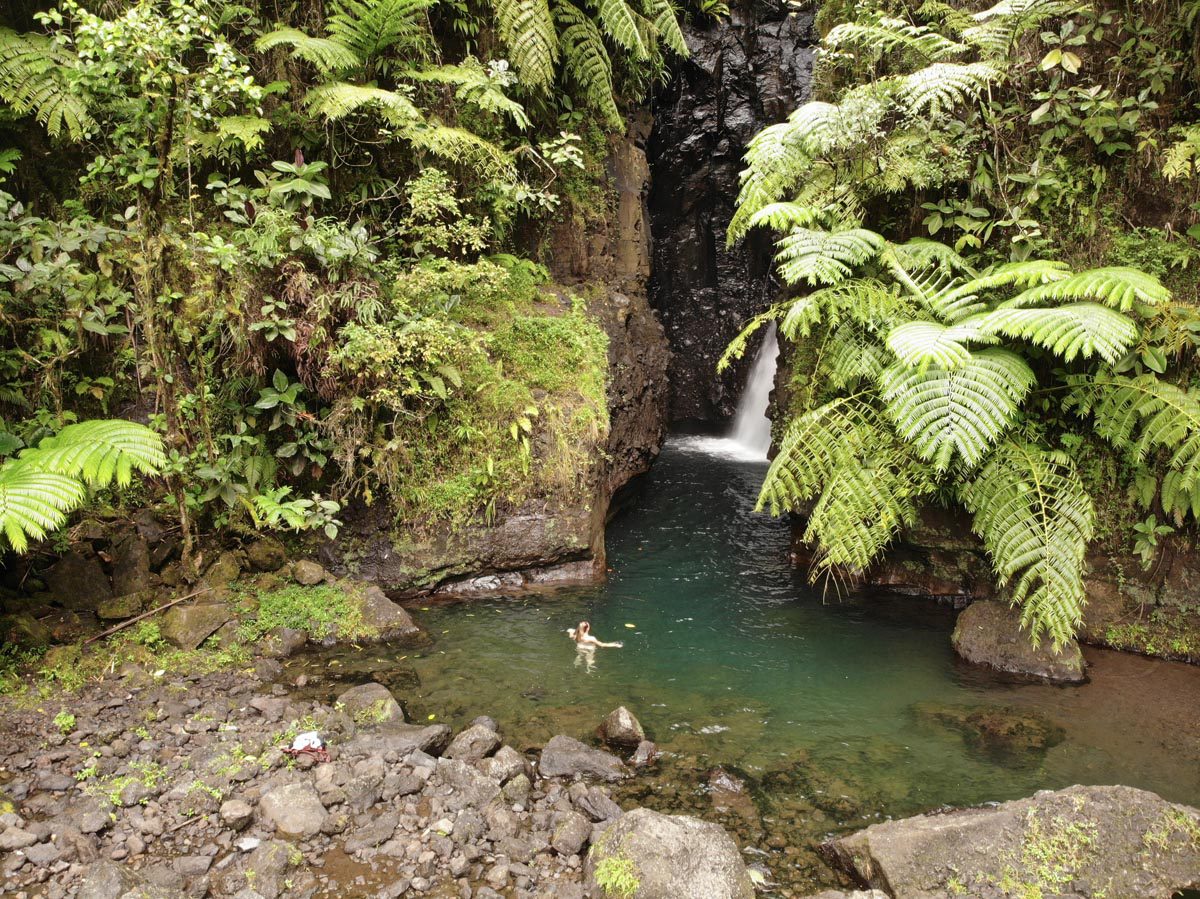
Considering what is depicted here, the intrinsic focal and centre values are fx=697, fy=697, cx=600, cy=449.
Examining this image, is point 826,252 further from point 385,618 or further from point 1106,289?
point 385,618

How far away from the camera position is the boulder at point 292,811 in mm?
3436

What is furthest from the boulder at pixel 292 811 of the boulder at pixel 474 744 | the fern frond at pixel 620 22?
the fern frond at pixel 620 22

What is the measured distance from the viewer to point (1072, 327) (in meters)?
4.71

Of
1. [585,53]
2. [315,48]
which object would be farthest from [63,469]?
[585,53]

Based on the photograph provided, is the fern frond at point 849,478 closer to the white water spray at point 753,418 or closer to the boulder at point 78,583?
the boulder at point 78,583

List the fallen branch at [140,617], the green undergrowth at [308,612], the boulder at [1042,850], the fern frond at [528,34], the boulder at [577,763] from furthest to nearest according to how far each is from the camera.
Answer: the fern frond at [528,34]
the green undergrowth at [308,612]
the fallen branch at [140,617]
the boulder at [577,763]
the boulder at [1042,850]

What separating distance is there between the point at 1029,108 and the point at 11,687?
891 centimetres

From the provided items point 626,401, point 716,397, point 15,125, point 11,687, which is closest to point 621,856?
point 11,687

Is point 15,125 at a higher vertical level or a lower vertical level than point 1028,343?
higher

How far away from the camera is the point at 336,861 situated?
3287 millimetres

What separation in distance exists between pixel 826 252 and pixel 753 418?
6893 millimetres

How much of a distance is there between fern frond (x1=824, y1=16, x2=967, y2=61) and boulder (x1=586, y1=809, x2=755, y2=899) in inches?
258

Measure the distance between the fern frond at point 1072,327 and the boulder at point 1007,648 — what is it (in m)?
2.19

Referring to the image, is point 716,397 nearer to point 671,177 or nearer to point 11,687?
point 671,177
